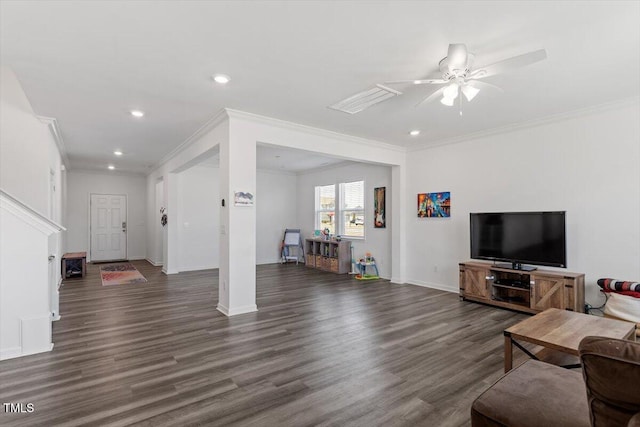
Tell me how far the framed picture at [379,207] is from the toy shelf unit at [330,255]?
101 cm

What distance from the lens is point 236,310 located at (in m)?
4.31

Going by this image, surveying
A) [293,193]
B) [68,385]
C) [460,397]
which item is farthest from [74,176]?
[460,397]

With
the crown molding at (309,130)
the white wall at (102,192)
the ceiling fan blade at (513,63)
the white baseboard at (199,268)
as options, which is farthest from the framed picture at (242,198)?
the white wall at (102,192)

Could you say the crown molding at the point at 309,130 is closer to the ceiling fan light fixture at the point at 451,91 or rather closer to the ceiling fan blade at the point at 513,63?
the ceiling fan light fixture at the point at 451,91

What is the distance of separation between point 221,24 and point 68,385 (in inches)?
116

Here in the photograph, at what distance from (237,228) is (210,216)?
14.3ft

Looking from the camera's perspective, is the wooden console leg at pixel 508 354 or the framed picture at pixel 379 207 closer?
the wooden console leg at pixel 508 354

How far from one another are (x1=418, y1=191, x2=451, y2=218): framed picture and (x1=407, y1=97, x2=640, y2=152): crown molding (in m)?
0.91

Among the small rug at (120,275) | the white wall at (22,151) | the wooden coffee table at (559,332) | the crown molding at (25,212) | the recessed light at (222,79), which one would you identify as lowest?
the small rug at (120,275)

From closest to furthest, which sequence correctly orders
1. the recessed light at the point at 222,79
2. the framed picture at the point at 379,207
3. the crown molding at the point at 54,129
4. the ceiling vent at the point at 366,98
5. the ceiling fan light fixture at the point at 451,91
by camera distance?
the ceiling fan light fixture at the point at 451,91 < the recessed light at the point at 222,79 < the ceiling vent at the point at 366,98 < the crown molding at the point at 54,129 < the framed picture at the point at 379,207

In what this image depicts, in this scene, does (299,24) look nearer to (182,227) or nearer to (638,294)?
(638,294)

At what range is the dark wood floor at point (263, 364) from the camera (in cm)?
216

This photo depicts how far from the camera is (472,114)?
4.42 meters

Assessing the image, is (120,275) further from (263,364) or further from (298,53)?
(298,53)
